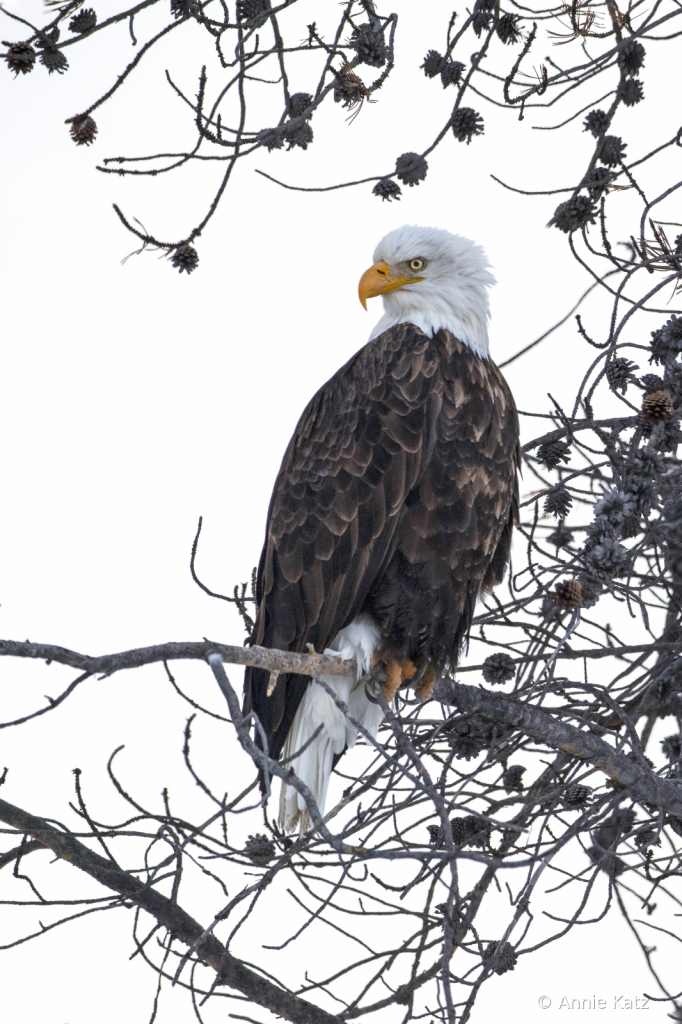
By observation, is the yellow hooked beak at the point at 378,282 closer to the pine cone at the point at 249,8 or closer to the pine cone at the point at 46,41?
the pine cone at the point at 249,8

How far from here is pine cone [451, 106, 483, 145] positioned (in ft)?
10.2

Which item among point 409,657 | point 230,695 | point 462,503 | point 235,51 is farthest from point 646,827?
point 235,51

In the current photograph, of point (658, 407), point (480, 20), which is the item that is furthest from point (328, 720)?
point (480, 20)

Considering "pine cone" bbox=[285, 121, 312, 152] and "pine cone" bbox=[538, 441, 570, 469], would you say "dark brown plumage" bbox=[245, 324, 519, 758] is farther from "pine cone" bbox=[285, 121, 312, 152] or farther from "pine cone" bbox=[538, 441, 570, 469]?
"pine cone" bbox=[285, 121, 312, 152]

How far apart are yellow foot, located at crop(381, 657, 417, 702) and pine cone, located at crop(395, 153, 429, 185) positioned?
152 centimetres

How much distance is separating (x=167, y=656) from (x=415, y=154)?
5.86 feet

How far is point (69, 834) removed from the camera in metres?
2.67

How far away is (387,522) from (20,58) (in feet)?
5.55

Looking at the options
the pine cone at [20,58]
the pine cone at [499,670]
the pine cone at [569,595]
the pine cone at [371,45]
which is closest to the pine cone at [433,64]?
the pine cone at [371,45]

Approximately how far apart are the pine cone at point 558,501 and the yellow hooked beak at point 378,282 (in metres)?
1.02

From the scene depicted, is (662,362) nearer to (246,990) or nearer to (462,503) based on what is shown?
(462,503)

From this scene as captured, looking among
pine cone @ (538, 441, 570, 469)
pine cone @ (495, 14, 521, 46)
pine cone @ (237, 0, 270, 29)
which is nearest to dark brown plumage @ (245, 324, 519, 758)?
pine cone @ (538, 441, 570, 469)

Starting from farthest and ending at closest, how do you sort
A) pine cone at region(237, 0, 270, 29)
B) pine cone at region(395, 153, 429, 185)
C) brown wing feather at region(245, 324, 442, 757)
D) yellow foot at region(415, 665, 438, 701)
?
1. yellow foot at region(415, 665, 438, 701)
2. brown wing feather at region(245, 324, 442, 757)
3. pine cone at region(395, 153, 429, 185)
4. pine cone at region(237, 0, 270, 29)

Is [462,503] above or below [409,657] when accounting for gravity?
above
